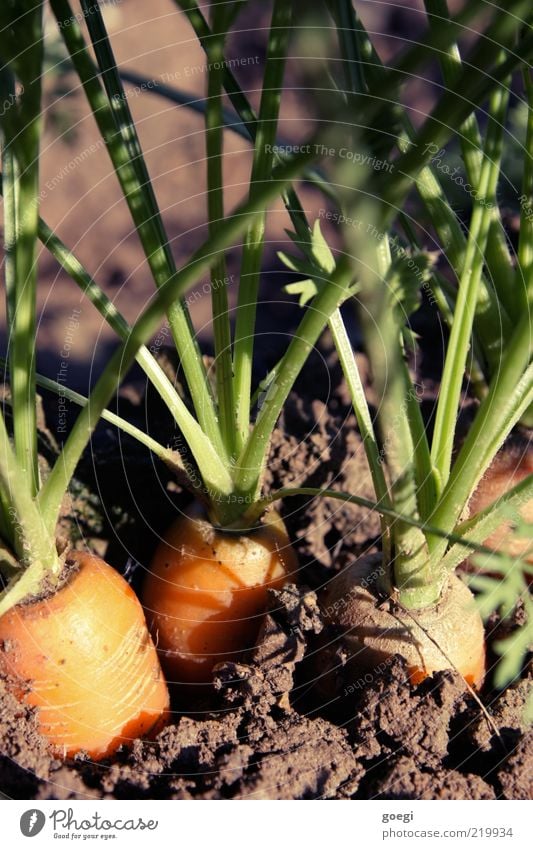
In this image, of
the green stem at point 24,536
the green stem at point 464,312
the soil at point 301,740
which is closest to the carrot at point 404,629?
the soil at point 301,740

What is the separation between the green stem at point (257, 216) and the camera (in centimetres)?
65

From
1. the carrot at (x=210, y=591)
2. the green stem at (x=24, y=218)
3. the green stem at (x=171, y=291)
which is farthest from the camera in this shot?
the carrot at (x=210, y=591)

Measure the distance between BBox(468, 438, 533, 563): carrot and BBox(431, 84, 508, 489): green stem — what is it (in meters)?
0.13

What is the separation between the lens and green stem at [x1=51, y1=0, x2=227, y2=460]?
64 cm

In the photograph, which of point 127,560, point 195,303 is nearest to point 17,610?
point 127,560

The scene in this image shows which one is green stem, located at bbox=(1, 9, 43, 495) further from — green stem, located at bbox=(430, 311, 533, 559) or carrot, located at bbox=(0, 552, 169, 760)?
green stem, located at bbox=(430, 311, 533, 559)

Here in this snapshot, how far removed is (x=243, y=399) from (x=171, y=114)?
79cm

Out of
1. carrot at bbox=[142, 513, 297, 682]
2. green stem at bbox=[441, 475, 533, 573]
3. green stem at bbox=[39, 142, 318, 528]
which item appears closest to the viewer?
green stem at bbox=[39, 142, 318, 528]

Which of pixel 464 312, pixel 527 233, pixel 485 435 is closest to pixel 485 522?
pixel 485 435

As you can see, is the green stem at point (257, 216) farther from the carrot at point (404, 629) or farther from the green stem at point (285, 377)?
the carrot at point (404, 629)

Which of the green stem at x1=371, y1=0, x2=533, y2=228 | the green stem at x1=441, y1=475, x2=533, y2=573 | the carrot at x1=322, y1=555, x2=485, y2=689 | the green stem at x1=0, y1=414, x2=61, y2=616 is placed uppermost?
the green stem at x1=371, y1=0, x2=533, y2=228
